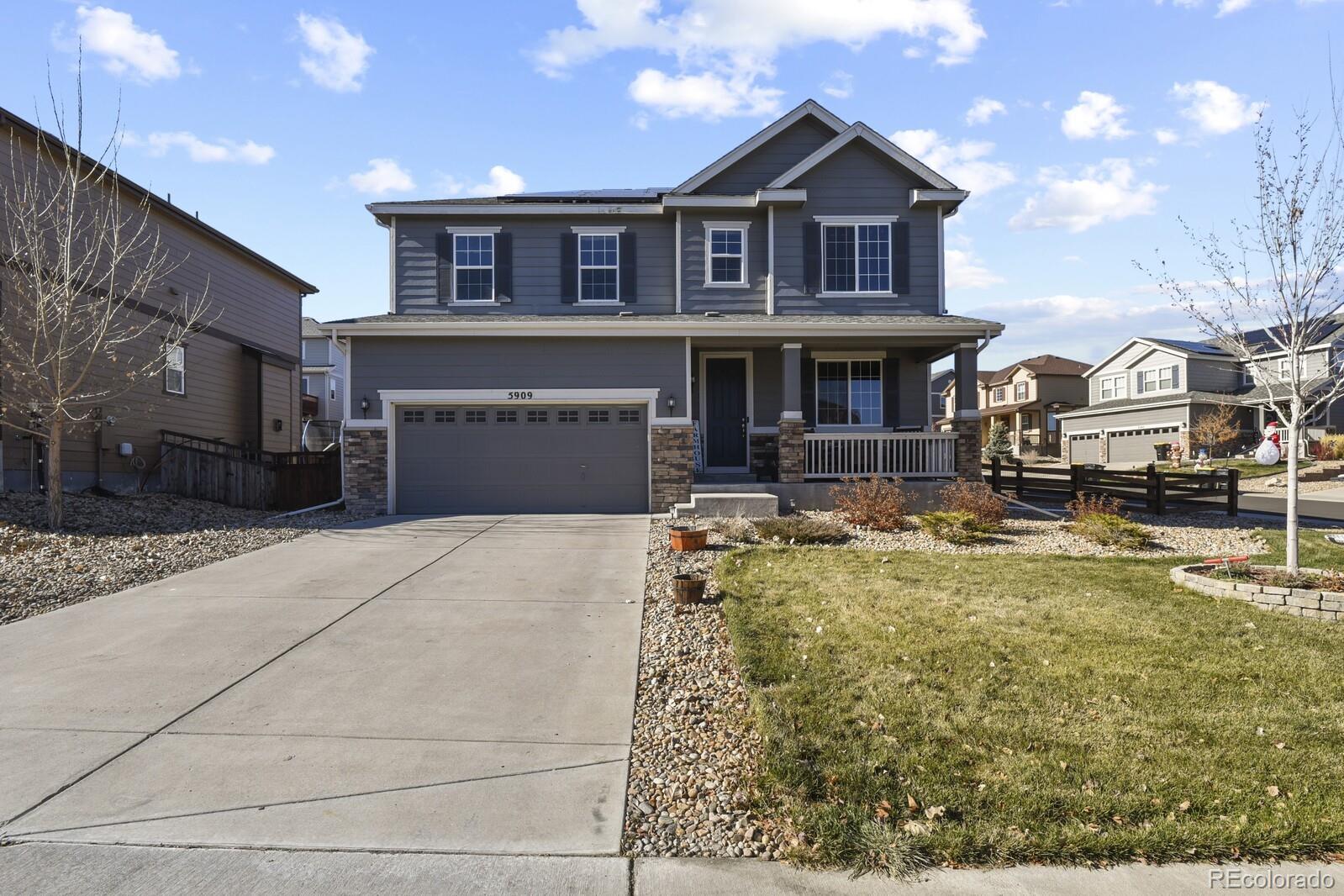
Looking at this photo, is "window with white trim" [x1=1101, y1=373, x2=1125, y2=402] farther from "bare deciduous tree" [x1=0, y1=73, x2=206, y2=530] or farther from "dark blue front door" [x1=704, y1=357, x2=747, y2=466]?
"bare deciduous tree" [x1=0, y1=73, x2=206, y2=530]

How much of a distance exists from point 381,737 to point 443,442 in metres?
10.1

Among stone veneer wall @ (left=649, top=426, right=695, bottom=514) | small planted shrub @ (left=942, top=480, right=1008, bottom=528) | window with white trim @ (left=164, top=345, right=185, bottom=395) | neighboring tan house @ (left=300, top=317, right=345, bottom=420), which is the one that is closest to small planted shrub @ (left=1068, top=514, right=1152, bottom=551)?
small planted shrub @ (left=942, top=480, right=1008, bottom=528)

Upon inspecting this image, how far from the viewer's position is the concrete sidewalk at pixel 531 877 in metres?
2.83

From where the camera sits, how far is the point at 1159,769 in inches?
141

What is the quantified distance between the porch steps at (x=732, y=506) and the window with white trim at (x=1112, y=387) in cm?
3459

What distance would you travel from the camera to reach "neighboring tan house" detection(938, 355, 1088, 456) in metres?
44.6

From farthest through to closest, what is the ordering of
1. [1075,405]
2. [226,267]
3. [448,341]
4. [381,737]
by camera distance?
[1075,405] < [226,267] < [448,341] < [381,737]

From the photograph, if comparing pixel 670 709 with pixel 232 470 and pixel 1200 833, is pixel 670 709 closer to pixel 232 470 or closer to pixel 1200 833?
pixel 1200 833

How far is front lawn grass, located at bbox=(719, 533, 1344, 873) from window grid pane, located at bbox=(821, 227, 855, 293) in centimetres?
926

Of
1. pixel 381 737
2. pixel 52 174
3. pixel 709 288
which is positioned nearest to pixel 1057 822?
pixel 381 737

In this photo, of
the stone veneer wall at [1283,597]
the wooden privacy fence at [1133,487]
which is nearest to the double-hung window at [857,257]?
the wooden privacy fence at [1133,487]

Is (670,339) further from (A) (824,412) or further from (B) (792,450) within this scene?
(A) (824,412)

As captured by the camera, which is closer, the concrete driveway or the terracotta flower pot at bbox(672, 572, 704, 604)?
the concrete driveway

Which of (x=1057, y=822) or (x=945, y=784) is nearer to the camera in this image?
(x=1057, y=822)
